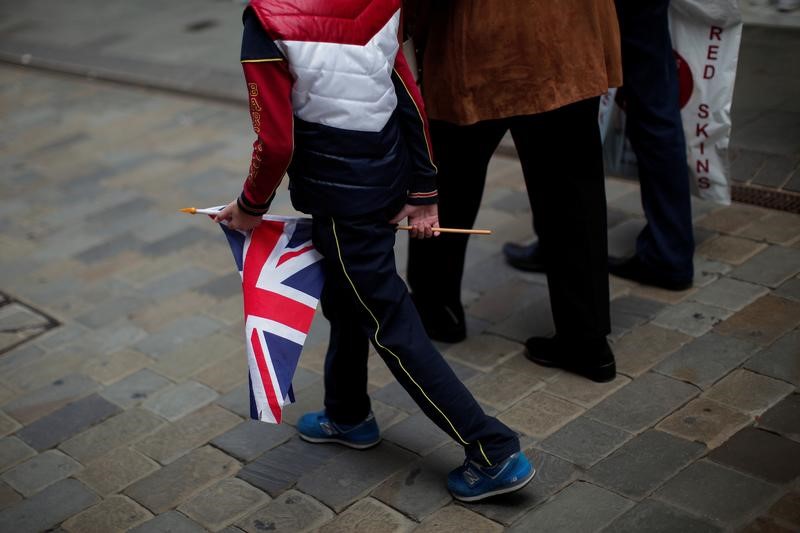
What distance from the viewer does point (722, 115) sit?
3898 mm

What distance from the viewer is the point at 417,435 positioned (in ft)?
10.5

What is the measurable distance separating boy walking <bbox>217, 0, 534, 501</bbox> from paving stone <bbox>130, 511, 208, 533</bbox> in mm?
729

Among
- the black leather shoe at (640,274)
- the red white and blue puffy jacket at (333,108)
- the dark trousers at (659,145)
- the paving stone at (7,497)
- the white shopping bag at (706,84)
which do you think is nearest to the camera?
the red white and blue puffy jacket at (333,108)

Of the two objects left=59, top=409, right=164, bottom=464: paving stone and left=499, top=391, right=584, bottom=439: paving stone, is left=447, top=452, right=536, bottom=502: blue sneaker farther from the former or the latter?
left=59, top=409, right=164, bottom=464: paving stone

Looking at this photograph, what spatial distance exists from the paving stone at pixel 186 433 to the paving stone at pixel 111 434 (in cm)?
6

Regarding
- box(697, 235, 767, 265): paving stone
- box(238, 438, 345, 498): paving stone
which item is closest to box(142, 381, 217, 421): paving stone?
box(238, 438, 345, 498): paving stone

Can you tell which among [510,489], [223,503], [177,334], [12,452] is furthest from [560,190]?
[12,452]

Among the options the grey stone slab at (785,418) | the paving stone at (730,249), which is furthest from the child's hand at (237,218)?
the paving stone at (730,249)

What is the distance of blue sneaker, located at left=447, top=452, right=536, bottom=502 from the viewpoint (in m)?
2.73

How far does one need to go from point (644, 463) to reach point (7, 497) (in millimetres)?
1995

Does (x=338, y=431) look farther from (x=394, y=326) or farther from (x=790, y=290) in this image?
(x=790, y=290)

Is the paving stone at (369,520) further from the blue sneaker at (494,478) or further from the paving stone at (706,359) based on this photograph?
the paving stone at (706,359)

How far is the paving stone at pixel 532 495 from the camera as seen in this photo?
275cm

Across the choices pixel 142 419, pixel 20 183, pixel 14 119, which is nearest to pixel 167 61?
pixel 14 119
